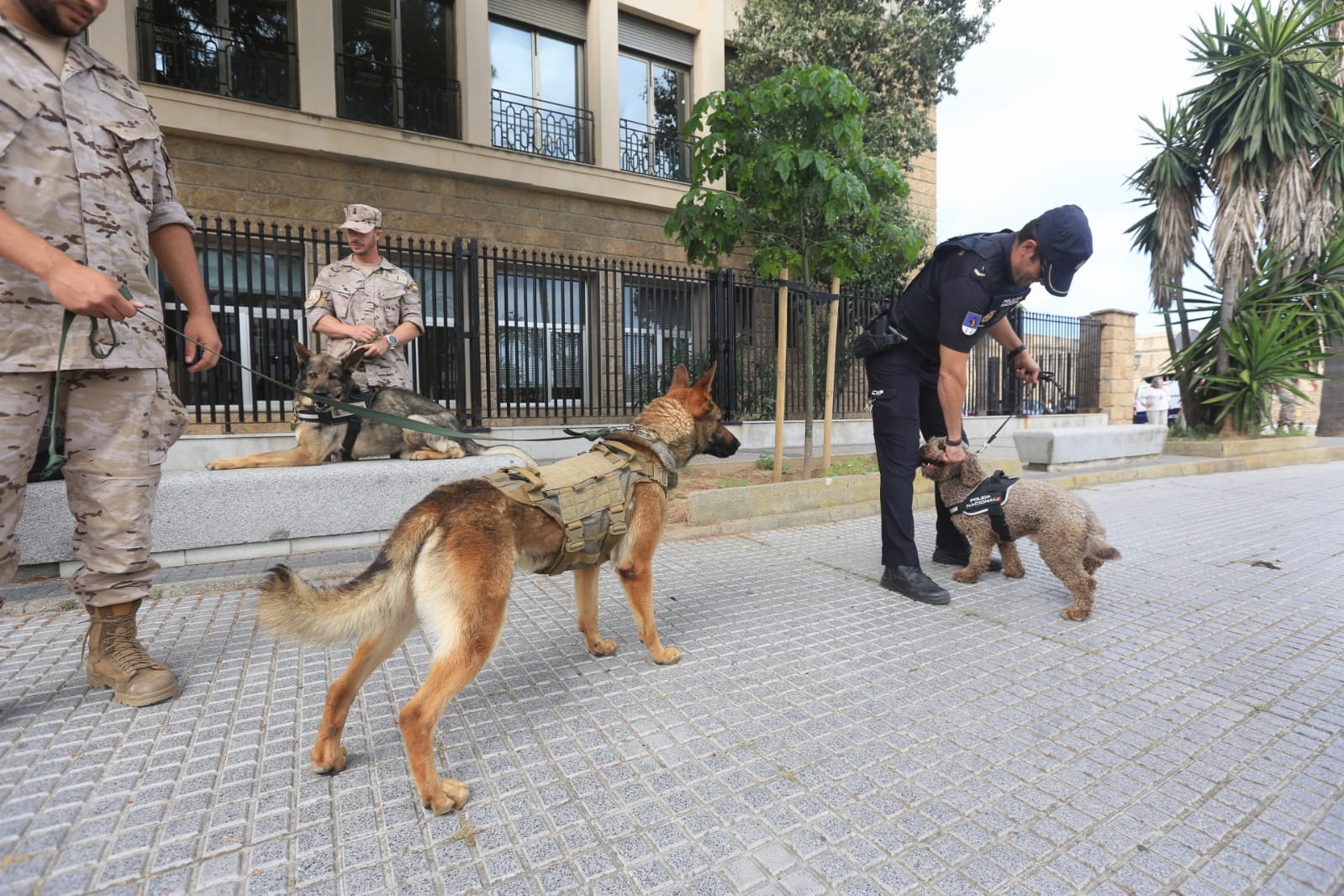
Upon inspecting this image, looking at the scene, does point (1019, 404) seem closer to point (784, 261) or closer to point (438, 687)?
point (784, 261)

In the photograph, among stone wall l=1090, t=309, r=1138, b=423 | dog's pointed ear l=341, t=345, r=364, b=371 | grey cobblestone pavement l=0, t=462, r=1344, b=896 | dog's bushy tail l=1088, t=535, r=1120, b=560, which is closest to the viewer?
grey cobblestone pavement l=0, t=462, r=1344, b=896

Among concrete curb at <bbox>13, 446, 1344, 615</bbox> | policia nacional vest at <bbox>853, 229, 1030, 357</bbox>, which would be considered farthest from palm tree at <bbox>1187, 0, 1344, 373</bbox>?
policia nacional vest at <bbox>853, 229, 1030, 357</bbox>

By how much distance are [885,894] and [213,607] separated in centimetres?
385

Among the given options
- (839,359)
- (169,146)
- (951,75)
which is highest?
(951,75)

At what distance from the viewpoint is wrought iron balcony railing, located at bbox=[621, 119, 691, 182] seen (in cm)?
1306

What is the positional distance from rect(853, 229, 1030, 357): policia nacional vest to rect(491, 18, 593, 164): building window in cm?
986

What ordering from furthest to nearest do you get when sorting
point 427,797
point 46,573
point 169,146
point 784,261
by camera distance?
1. point 169,146
2. point 784,261
3. point 46,573
4. point 427,797

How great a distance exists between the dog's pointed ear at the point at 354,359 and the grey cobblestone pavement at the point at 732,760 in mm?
1757

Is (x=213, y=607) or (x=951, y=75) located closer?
(x=213, y=607)

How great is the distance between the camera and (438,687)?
75.6 inches

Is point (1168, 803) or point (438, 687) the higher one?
point (438, 687)

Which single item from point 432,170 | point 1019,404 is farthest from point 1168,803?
point 1019,404

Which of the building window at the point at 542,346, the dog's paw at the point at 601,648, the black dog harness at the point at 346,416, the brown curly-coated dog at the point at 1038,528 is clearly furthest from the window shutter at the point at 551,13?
the dog's paw at the point at 601,648

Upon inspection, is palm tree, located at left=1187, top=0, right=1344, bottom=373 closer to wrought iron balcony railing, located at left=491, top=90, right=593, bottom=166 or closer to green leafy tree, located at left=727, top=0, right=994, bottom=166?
Result: green leafy tree, located at left=727, top=0, right=994, bottom=166
